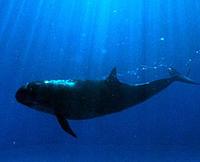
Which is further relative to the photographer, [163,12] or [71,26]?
[71,26]

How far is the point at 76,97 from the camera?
808 cm

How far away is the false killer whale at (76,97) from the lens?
25.8ft

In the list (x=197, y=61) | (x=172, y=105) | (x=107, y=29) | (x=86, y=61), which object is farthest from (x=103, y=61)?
(x=172, y=105)

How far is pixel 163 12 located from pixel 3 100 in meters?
31.6

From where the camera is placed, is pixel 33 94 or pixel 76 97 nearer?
pixel 33 94

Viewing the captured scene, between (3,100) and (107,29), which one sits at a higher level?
(107,29)

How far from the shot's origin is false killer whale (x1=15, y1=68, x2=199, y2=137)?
25.8ft

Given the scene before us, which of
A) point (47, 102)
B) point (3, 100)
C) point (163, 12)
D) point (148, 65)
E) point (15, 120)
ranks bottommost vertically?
point (15, 120)

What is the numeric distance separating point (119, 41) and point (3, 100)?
22.0 meters

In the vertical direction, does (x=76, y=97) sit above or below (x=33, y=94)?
below

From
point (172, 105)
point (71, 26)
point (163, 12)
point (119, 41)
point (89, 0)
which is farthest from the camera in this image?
point (172, 105)

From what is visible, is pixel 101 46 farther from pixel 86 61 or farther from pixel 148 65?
pixel 148 65

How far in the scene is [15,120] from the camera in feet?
250

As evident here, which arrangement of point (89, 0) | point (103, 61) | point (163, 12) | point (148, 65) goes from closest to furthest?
point (89, 0) < point (163, 12) < point (103, 61) < point (148, 65)
